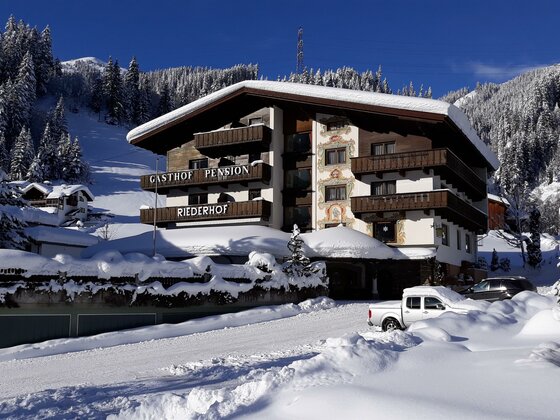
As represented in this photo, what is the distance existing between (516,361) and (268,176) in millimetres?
32150

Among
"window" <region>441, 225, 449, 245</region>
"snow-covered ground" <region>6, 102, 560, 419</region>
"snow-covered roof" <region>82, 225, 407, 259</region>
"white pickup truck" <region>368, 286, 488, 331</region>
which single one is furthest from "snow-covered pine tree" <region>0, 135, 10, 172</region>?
"white pickup truck" <region>368, 286, 488, 331</region>

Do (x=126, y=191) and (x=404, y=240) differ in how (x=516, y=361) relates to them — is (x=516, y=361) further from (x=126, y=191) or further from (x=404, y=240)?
(x=126, y=191)

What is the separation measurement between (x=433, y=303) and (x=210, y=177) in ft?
81.2

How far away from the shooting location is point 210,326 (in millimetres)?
22453

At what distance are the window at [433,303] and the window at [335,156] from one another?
21448mm

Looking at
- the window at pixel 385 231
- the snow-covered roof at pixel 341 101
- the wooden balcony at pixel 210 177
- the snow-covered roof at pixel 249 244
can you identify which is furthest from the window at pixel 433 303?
the wooden balcony at pixel 210 177

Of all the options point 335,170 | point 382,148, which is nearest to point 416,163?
point 382,148

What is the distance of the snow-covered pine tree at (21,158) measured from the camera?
288ft

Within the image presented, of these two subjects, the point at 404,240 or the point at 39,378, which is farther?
the point at 404,240

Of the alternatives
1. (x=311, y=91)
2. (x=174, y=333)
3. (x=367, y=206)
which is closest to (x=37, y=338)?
(x=174, y=333)

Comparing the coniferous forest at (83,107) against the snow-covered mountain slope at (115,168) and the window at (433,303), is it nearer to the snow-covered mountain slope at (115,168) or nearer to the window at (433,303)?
the snow-covered mountain slope at (115,168)

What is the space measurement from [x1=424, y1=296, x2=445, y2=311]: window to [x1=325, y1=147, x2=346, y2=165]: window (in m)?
21.4

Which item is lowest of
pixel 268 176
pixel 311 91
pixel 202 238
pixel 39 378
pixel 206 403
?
pixel 39 378

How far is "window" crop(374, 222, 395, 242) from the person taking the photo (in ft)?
124
